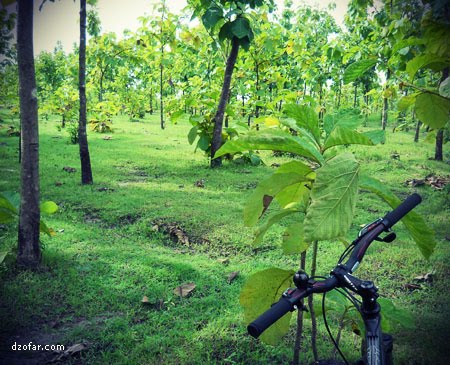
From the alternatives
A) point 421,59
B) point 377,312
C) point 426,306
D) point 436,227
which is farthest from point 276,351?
point 436,227

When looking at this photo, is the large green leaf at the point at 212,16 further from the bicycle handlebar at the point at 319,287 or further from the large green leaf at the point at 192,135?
the bicycle handlebar at the point at 319,287

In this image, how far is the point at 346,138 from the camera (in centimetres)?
117

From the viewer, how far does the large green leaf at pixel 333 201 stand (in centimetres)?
96

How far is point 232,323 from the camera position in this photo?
2908 mm

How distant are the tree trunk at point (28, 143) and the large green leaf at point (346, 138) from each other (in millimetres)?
3068

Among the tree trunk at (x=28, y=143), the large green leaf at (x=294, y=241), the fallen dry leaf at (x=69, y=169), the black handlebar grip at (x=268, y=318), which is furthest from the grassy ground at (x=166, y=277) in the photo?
the black handlebar grip at (x=268, y=318)

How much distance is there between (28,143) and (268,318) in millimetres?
3329

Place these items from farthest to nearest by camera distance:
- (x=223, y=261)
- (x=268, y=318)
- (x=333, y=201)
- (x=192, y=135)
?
(x=192, y=135) → (x=223, y=261) → (x=333, y=201) → (x=268, y=318)

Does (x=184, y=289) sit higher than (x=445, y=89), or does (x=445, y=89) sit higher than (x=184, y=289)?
(x=445, y=89)

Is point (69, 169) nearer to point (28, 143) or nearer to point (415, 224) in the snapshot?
point (28, 143)

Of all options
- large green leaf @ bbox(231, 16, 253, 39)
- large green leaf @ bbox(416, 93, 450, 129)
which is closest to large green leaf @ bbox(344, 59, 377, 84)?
large green leaf @ bbox(416, 93, 450, 129)

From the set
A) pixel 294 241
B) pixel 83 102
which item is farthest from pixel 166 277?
pixel 83 102

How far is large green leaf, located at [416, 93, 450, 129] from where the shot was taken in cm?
155

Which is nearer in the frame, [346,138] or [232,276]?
[346,138]
